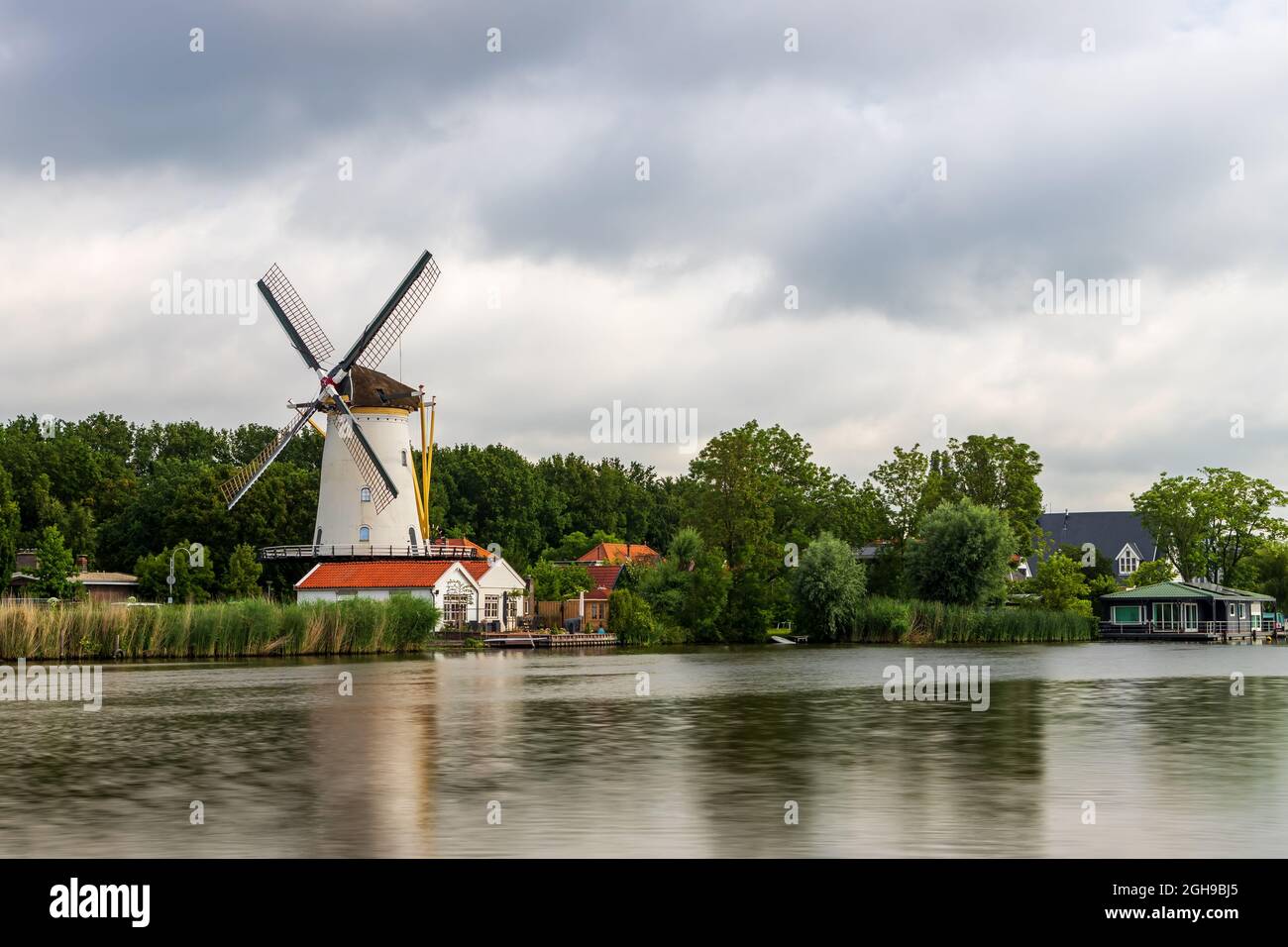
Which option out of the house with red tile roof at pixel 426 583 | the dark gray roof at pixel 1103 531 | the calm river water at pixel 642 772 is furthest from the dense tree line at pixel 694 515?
the dark gray roof at pixel 1103 531

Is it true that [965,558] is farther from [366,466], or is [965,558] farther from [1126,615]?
[366,466]

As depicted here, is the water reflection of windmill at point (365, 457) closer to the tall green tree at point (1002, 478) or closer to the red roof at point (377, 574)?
the red roof at point (377, 574)

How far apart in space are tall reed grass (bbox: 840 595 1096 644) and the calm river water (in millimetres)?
36579

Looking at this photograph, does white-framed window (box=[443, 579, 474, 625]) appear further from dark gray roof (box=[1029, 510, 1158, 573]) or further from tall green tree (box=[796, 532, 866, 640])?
dark gray roof (box=[1029, 510, 1158, 573])

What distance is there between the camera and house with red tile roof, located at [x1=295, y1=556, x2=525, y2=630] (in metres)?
70.0

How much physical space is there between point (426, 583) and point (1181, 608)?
48.6 metres

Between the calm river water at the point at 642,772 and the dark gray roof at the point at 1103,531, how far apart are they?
298ft

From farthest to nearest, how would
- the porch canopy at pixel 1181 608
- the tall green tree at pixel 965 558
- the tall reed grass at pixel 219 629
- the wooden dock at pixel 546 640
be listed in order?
the porch canopy at pixel 1181 608 < the tall green tree at pixel 965 558 < the wooden dock at pixel 546 640 < the tall reed grass at pixel 219 629

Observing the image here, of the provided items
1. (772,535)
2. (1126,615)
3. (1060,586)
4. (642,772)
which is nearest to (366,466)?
(772,535)

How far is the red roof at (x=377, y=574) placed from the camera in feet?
230

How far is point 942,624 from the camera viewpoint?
239 ft

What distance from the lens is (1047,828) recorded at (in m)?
13.7
